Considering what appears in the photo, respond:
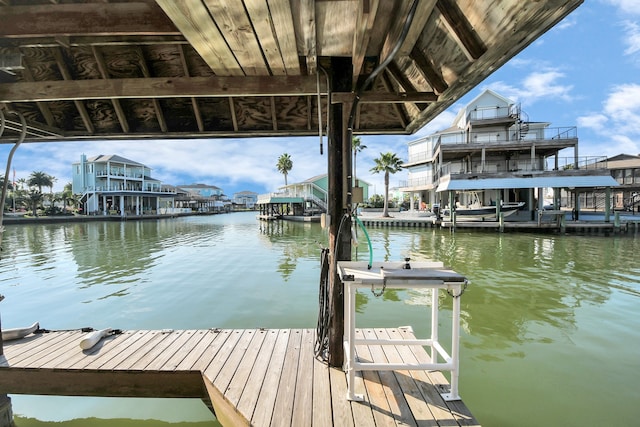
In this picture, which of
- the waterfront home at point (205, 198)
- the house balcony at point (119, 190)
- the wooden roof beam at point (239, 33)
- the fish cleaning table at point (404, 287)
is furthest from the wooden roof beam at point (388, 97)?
the waterfront home at point (205, 198)

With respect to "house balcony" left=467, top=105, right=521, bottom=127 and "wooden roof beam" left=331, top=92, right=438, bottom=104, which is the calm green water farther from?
"house balcony" left=467, top=105, right=521, bottom=127

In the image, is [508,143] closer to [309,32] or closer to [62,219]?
[309,32]

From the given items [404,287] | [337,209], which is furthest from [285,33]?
[404,287]

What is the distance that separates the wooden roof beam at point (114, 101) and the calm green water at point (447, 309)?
121 inches

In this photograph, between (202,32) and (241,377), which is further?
(241,377)

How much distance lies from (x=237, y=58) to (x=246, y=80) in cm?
30

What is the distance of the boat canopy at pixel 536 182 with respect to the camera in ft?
62.3

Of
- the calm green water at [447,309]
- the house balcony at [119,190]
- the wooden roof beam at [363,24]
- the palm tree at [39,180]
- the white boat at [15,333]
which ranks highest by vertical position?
the palm tree at [39,180]

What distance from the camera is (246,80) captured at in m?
2.68

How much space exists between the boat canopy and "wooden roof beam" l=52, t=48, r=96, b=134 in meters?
20.6

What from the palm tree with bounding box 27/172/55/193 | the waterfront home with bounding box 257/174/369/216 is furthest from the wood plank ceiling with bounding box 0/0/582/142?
the palm tree with bounding box 27/172/55/193

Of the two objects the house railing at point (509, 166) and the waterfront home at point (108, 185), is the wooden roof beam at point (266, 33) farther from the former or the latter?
the waterfront home at point (108, 185)

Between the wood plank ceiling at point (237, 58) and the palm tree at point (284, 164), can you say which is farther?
the palm tree at point (284, 164)

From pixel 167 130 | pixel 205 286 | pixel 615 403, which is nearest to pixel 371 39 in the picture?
pixel 167 130
